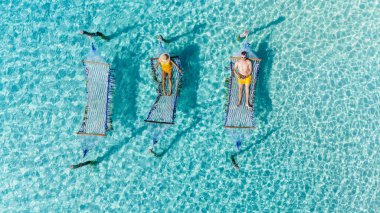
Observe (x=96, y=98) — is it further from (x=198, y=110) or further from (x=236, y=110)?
(x=236, y=110)

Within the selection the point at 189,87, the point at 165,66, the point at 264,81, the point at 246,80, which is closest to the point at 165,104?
the point at 189,87

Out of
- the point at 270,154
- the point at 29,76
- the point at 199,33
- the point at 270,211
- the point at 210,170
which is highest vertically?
the point at 199,33

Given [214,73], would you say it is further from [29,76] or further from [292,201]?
[29,76]

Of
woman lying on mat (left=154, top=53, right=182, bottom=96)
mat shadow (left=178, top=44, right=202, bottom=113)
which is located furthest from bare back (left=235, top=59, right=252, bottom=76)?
woman lying on mat (left=154, top=53, right=182, bottom=96)

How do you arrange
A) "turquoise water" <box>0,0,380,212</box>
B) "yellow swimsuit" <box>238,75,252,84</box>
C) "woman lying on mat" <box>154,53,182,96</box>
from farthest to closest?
1. "turquoise water" <box>0,0,380,212</box>
2. "yellow swimsuit" <box>238,75,252,84</box>
3. "woman lying on mat" <box>154,53,182,96</box>

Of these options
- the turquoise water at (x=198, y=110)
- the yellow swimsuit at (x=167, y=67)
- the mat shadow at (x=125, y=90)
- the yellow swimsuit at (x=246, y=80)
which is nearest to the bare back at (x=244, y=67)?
the yellow swimsuit at (x=246, y=80)

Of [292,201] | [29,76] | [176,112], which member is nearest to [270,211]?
[292,201]

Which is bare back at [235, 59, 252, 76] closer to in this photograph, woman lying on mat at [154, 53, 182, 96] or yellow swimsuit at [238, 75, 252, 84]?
yellow swimsuit at [238, 75, 252, 84]
